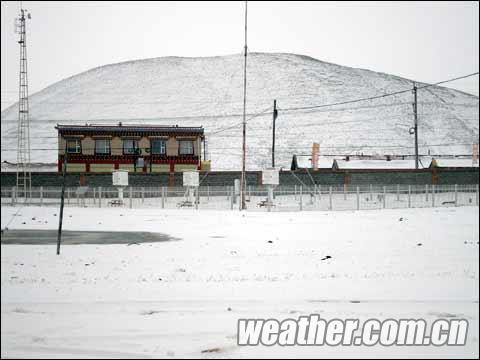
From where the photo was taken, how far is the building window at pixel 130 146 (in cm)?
4591

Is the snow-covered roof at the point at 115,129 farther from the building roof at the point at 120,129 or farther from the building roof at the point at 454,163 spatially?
the building roof at the point at 454,163

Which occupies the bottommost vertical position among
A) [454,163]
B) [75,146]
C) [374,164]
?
[374,164]

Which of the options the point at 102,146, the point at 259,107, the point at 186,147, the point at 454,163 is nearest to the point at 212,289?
the point at 186,147

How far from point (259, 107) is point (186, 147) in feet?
258

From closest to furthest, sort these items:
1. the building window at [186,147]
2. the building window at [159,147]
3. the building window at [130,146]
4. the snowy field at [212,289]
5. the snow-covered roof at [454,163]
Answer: the snowy field at [212,289], the building window at [130,146], the building window at [159,147], the building window at [186,147], the snow-covered roof at [454,163]

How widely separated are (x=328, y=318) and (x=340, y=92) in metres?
127

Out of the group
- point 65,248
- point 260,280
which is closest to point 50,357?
point 260,280

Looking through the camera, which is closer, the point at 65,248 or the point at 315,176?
the point at 65,248

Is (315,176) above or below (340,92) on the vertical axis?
below

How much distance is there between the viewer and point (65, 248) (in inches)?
439

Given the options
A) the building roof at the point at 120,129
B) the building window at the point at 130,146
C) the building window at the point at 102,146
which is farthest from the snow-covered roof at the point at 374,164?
the building window at the point at 102,146

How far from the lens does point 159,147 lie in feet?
152

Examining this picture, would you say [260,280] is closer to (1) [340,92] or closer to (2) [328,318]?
(2) [328,318]

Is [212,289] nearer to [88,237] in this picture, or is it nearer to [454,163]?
[88,237]
